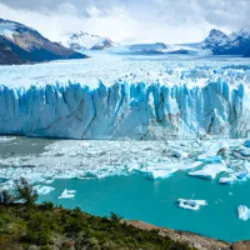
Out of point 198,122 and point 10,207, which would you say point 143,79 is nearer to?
point 198,122

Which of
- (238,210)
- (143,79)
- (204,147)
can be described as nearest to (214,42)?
(143,79)

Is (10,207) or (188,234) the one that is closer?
(10,207)

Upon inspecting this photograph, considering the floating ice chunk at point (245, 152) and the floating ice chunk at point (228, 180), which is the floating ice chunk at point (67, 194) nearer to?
the floating ice chunk at point (228, 180)

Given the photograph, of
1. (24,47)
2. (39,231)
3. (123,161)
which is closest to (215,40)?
(24,47)

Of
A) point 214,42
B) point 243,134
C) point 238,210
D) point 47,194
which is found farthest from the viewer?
point 214,42

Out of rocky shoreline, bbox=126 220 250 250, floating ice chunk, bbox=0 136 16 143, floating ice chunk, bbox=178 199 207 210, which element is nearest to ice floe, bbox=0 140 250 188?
floating ice chunk, bbox=178 199 207 210

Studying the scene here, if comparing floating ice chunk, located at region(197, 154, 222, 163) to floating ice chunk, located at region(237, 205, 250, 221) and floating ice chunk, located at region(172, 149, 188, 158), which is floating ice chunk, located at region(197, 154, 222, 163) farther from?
floating ice chunk, located at region(237, 205, 250, 221)

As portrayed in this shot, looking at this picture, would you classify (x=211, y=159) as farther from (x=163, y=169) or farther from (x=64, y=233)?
(x=64, y=233)
